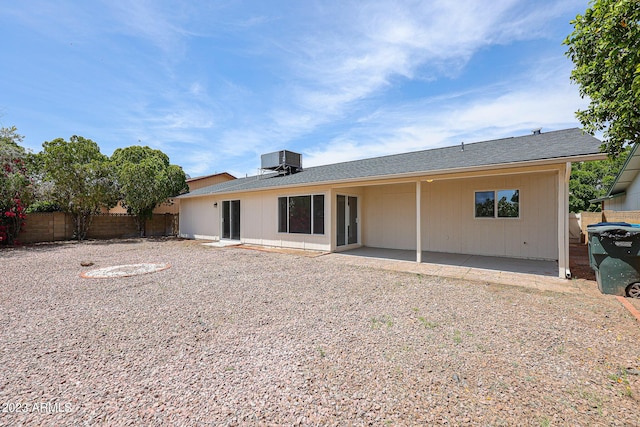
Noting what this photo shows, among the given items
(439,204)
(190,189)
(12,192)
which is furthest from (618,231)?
(190,189)

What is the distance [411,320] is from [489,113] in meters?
9.32

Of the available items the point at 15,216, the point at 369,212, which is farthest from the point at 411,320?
the point at 15,216

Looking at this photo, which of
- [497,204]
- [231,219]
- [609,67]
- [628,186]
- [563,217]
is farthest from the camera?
[628,186]

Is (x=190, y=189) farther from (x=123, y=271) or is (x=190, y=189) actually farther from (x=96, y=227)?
(x=123, y=271)

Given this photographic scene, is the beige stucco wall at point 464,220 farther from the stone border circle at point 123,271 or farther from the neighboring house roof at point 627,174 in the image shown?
the stone border circle at point 123,271

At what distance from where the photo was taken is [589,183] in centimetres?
2295

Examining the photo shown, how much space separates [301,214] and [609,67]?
26.2ft

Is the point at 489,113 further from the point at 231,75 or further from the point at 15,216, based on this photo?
the point at 15,216

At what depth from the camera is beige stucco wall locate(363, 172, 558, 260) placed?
7.54 meters

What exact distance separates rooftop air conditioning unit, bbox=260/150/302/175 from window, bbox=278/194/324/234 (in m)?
3.29

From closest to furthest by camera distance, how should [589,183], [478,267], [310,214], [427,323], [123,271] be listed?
1. [427,323]
2. [123,271]
3. [478,267]
4. [310,214]
5. [589,183]

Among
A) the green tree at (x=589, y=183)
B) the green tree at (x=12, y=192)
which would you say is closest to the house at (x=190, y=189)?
the green tree at (x=12, y=192)

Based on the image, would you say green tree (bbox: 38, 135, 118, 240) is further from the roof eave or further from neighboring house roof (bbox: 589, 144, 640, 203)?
neighboring house roof (bbox: 589, 144, 640, 203)

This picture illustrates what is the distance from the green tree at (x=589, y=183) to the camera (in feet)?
66.5
